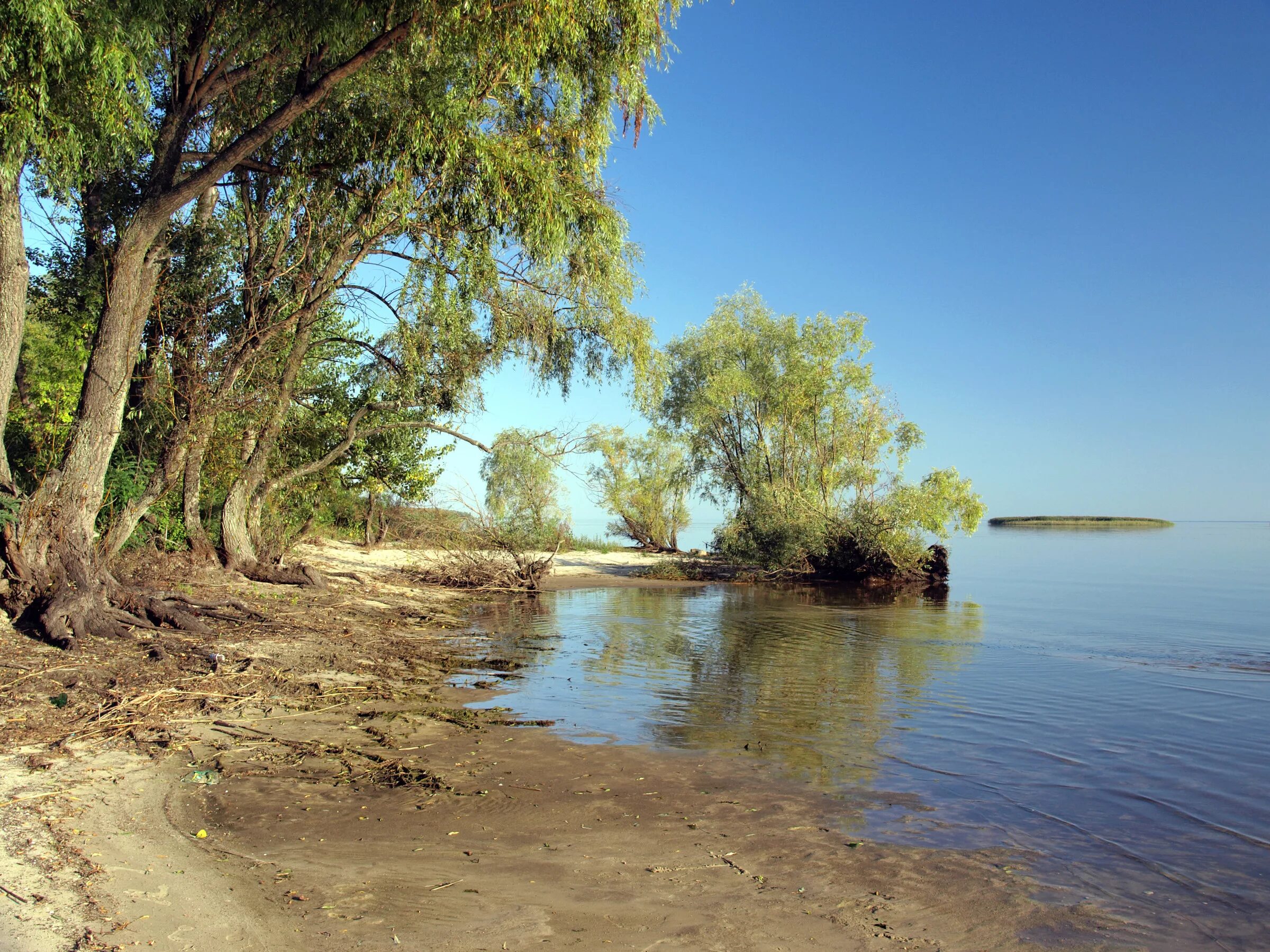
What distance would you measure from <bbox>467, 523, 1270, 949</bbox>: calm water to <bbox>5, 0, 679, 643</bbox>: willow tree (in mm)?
4722

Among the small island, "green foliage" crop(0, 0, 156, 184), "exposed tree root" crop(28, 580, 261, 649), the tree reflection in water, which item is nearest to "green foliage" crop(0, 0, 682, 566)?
"green foliage" crop(0, 0, 156, 184)

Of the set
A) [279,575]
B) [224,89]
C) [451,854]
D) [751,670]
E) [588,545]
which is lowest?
[451,854]

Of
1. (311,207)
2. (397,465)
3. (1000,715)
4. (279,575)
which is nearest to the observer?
(1000,715)

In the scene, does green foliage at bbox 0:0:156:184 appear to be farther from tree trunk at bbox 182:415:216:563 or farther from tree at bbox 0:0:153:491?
tree trunk at bbox 182:415:216:563

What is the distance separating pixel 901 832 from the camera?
16.2 ft

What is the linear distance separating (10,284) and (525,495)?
927 inches

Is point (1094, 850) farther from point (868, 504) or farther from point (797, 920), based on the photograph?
point (868, 504)

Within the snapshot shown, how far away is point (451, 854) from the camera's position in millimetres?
4355

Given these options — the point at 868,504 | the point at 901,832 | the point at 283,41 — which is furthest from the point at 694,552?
the point at 901,832

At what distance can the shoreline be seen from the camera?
3.55 m

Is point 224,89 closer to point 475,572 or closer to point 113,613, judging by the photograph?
point 113,613

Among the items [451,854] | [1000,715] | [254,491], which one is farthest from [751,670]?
[254,491]

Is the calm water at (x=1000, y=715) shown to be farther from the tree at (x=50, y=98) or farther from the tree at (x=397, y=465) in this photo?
Answer: the tree at (x=50, y=98)

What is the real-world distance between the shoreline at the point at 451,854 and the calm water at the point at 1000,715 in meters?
0.57
